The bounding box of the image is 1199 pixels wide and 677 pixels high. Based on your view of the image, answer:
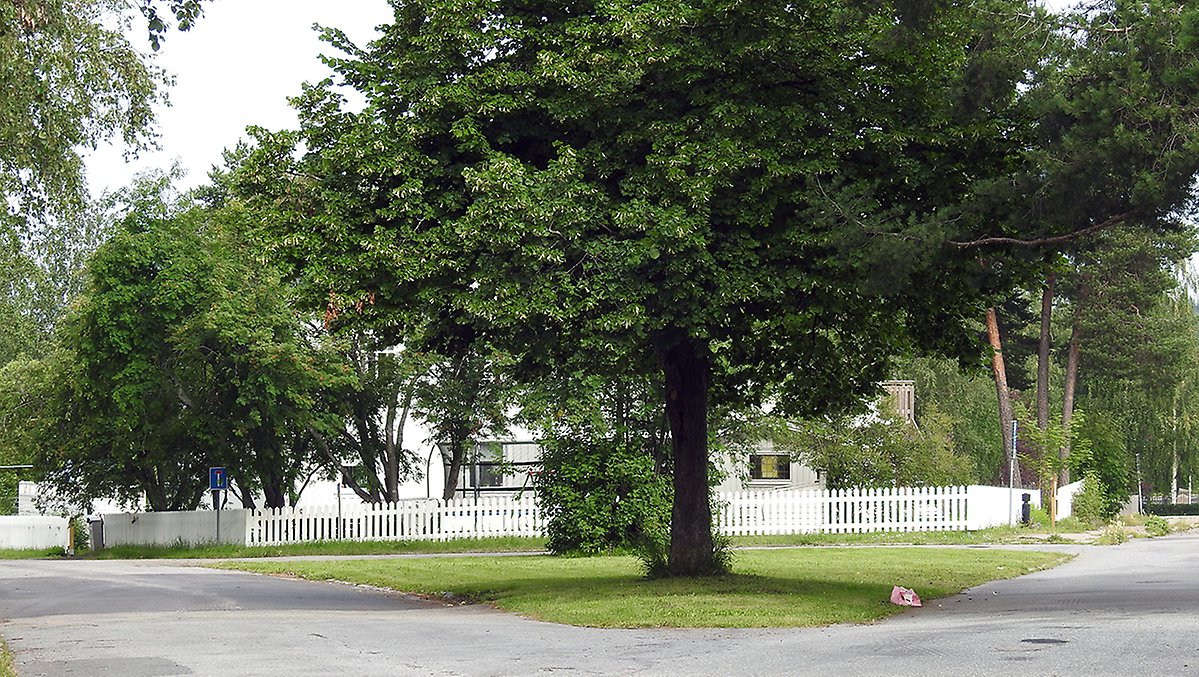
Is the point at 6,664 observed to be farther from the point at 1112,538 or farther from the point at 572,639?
the point at 1112,538

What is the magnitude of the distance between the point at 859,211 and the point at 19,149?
1128cm

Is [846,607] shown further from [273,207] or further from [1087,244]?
[273,207]

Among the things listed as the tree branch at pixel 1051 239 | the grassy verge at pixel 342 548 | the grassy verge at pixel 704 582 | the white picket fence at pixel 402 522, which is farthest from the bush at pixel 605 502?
the tree branch at pixel 1051 239

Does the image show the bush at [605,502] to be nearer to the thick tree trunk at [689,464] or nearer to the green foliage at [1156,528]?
the thick tree trunk at [689,464]

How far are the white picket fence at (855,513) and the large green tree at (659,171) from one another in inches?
816

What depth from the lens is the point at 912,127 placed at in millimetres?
17703

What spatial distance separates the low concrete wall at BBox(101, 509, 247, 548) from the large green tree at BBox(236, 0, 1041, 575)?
23309mm

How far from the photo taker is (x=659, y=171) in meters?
17.5

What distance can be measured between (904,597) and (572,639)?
5.59 m

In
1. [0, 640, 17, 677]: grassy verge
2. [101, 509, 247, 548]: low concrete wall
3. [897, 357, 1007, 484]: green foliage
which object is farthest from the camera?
[897, 357, 1007, 484]: green foliage

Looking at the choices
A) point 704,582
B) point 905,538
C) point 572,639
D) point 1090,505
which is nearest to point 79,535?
point 905,538

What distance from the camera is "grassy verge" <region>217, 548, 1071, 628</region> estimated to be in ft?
53.9

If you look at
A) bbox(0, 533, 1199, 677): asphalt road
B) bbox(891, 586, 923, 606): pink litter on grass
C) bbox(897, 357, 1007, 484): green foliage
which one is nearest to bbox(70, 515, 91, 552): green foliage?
bbox(0, 533, 1199, 677): asphalt road

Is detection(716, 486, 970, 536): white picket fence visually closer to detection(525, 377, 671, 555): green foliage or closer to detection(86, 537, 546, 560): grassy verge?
detection(86, 537, 546, 560): grassy verge
